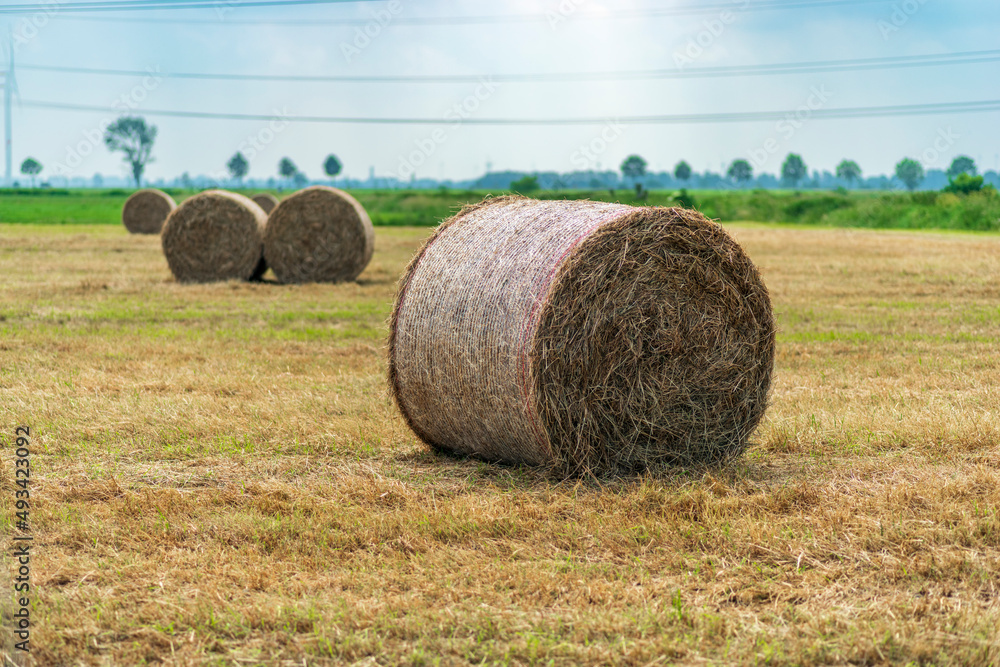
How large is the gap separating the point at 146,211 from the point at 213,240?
18559 mm

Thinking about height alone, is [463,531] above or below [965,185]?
below

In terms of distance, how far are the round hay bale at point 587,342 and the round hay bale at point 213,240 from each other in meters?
12.6

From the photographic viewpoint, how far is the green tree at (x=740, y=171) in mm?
137000

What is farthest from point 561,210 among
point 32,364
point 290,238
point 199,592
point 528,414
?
point 290,238

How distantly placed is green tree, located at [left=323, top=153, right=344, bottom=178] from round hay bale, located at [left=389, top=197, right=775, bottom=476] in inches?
5328

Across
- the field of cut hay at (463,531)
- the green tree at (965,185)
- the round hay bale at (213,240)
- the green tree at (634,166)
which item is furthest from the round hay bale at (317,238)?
the green tree at (634,166)

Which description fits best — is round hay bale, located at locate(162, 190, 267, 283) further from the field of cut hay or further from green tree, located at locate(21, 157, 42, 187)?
green tree, located at locate(21, 157, 42, 187)

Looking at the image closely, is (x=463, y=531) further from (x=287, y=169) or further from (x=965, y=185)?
(x=287, y=169)

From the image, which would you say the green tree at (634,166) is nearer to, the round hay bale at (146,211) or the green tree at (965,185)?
the green tree at (965,185)

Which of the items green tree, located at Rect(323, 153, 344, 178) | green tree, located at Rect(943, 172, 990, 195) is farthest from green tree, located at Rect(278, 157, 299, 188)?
green tree, located at Rect(943, 172, 990, 195)

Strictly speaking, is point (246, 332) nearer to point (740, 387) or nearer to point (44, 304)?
point (44, 304)

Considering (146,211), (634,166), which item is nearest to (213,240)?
(146,211)

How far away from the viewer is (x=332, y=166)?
140750mm

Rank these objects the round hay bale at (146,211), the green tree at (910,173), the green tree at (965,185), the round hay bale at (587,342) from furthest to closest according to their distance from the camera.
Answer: the green tree at (910,173) < the green tree at (965,185) < the round hay bale at (146,211) < the round hay bale at (587,342)
